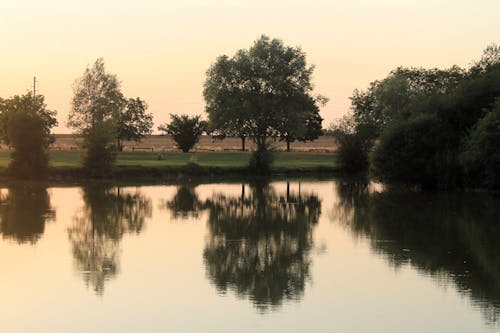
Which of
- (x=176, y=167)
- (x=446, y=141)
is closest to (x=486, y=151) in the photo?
(x=446, y=141)

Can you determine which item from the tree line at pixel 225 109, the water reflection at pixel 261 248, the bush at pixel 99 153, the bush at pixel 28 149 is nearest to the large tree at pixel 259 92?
the tree line at pixel 225 109

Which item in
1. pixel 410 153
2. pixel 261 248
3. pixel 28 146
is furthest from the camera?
pixel 28 146

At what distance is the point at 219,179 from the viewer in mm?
75250

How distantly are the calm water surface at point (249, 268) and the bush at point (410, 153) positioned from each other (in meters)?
14.8

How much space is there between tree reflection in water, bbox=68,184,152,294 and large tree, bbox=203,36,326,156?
36.0m

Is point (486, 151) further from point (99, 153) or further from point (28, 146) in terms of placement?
point (28, 146)

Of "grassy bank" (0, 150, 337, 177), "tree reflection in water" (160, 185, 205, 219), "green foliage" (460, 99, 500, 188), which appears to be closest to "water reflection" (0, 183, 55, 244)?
"tree reflection in water" (160, 185, 205, 219)

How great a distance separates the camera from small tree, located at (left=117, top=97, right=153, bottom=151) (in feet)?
387

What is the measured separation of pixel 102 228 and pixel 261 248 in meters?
8.90

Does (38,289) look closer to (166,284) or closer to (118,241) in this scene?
(166,284)

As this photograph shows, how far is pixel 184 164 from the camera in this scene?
7888cm

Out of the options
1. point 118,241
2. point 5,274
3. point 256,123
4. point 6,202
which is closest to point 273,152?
point 256,123

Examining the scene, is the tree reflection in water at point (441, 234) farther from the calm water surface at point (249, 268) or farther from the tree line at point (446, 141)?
the tree line at point (446, 141)

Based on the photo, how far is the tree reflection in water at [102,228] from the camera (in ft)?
74.7
